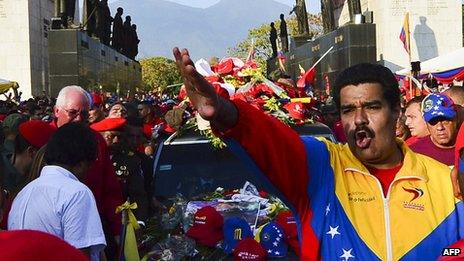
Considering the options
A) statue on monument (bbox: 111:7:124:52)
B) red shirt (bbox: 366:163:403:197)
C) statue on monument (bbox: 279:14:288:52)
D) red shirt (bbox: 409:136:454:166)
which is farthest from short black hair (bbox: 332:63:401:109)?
statue on monument (bbox: 279:14:288:52)

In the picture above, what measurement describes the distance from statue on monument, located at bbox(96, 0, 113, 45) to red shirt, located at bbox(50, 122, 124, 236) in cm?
2707

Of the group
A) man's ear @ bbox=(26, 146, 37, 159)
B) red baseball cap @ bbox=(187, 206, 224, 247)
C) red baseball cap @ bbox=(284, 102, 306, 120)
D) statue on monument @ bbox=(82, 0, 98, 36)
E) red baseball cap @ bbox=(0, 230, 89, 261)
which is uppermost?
statue on monument @ bbox=(82, 0, 98, 36)

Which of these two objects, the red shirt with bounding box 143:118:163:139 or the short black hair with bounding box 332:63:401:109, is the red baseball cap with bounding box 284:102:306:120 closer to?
the red shirt with bounding box 143:118:163:139

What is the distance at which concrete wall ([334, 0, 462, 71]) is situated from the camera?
32.4 metres

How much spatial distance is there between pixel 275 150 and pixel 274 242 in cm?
179

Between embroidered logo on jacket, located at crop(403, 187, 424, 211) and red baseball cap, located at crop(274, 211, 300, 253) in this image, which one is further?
red baseball cap, located at crop(274, 211, 300, 253)

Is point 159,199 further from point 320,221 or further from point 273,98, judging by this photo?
point 320,221

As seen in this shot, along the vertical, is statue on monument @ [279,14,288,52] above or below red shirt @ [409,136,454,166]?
above

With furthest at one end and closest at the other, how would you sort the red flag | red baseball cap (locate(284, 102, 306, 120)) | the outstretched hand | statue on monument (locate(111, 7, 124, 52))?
statue on monument (locate(111, 7, 124, 52))
the red flag
red baseball cap (locate(284, 102, 306, 120))
the outstretched hand

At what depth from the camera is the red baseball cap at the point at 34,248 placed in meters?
1.18

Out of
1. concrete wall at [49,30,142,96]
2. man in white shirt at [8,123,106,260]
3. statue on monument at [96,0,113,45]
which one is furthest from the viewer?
statue on monument at [96,0,113,45]

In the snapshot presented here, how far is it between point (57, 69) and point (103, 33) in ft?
35.8

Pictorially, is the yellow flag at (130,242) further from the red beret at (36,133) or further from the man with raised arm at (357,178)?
the man with raised arm at (357,178)

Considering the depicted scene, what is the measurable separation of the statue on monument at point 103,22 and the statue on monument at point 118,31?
5.81 m
